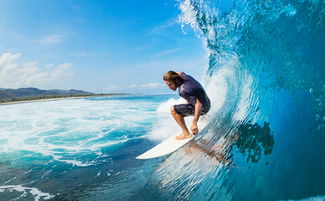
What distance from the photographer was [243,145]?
3113 mm

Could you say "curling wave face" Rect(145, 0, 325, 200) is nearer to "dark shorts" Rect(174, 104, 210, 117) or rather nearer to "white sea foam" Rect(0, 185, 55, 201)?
"dark shorts" Rect(174, 104, 210, 117)

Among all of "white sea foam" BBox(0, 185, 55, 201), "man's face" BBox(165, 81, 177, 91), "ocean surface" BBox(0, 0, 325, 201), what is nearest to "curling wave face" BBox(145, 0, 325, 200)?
"ocean surface" BBox(0, 0, 325, 201)

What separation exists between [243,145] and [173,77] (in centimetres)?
173

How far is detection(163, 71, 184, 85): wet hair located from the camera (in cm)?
395

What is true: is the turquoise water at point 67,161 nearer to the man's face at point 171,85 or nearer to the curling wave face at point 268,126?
the curling wave face at point 268,126

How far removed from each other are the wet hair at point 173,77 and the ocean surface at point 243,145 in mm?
1300

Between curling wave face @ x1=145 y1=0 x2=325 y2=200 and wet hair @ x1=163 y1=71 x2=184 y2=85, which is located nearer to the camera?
curling wave face @ x1=145 y1=0 x2=325 y2=200

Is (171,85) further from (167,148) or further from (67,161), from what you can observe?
(67,161)

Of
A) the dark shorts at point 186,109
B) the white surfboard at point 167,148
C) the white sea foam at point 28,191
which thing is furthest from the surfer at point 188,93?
the white sea foam at point 28,191

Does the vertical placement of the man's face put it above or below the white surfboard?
above

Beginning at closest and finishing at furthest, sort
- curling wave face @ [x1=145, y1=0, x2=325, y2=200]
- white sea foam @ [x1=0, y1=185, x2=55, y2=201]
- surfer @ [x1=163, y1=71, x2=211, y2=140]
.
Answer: curling wave face @ [x1=145, y1=0, x2=325, y2=200], white sea foam @ [x1=0, y1=185, x2=55, y2=201], surfer @ [x1=163, y1=71, x2=211, y2=140]

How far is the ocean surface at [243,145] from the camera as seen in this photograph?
2.36 metres

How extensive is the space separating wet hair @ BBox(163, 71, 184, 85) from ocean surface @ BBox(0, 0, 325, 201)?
1.30 metres

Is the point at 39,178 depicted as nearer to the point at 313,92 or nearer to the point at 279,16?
the point at 313,92
